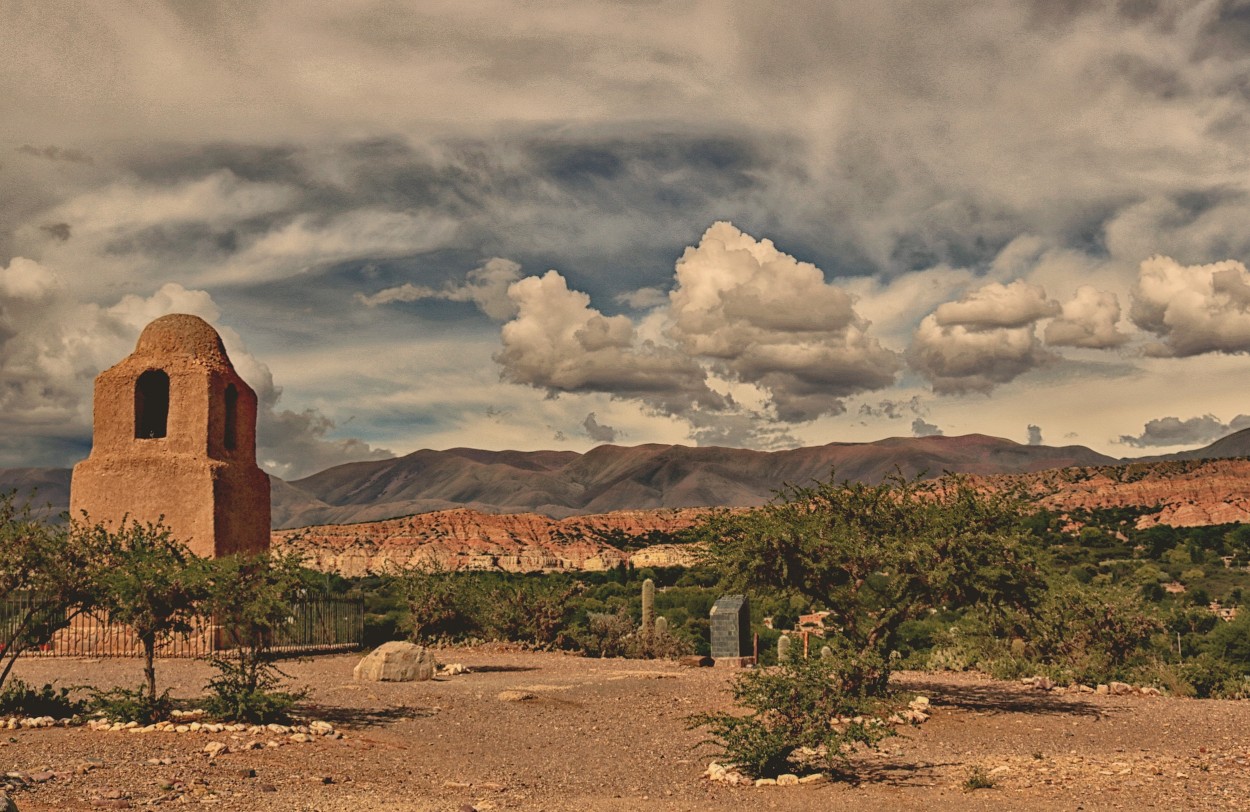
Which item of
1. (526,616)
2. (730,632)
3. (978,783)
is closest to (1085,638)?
(730,632)

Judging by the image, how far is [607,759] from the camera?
44.7 ft

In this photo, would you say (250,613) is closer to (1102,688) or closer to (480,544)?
(1102,688)

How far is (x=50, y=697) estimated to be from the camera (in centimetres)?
1495

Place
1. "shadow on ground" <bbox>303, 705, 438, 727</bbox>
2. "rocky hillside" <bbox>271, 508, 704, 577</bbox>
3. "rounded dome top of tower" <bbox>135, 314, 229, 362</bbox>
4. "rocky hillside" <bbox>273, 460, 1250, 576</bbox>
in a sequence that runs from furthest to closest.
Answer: "rocky hillside" <bbox>273, 460, 1250, 576</bbox>, "rocky hillside" <bbox>271, 508, 704, 577</bbox>, "rounded dome top of tower" <bbox>135, 314, 229, 362</bbox>, "shadow on ground" <bbox>303, 705, 438, 727</bbox>

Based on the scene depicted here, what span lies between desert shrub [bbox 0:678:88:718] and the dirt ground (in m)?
1.27

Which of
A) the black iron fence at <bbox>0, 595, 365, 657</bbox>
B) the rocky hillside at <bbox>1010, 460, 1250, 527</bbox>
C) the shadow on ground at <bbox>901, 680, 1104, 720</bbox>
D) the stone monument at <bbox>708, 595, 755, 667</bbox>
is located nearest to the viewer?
the shadow on ground at <bbox>901, 680, 1104, 720</bbox>

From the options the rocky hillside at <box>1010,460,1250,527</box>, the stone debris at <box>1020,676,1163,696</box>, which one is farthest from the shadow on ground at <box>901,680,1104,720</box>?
the rocky hillside at <box>1010,460,1250,527</box>

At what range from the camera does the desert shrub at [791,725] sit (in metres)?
11.7

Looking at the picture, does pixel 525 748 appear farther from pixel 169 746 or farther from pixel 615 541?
pixel 615 541

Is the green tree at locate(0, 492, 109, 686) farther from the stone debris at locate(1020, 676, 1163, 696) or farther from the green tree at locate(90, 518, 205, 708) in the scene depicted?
the stone debris at locate(1020, 676, 1163, 696)

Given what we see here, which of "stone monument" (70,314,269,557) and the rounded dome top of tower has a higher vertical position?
the rounded dome top of tower

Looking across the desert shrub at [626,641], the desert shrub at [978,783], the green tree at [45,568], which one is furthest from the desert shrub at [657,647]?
the desert shrub at [978,783]

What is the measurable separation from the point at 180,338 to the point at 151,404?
2698 millimetres

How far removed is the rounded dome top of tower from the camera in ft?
87.7
